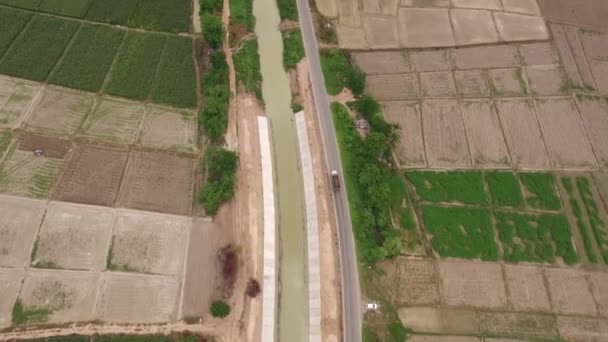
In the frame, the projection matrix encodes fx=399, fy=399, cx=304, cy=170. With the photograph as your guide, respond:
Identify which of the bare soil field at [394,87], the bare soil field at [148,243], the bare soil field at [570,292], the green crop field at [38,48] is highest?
the green crop field at [38,48]

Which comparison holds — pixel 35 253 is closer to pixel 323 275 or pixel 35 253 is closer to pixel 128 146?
pixel 128 146

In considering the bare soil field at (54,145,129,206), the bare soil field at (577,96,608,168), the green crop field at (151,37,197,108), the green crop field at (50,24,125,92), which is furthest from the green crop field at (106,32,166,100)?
the bare soil field at (577,96,608,168)

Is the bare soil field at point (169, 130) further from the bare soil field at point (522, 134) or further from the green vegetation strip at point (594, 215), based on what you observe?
the green vegetation strip at point (594, 215)

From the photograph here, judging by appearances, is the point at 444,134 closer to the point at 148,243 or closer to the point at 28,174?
the point at 148,243

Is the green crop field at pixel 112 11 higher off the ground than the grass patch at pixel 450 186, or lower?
higher

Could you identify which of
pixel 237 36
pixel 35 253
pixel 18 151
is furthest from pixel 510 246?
pixel 18 151

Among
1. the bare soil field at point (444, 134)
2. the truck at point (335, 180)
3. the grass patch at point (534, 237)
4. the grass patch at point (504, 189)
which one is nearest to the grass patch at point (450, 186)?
the grass patch at point (504, 189)

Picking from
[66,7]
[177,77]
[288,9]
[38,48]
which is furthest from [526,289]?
[66,7]
